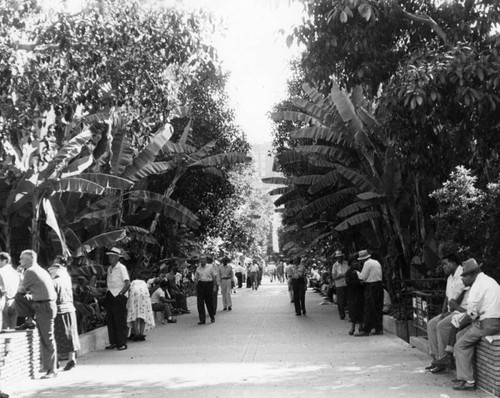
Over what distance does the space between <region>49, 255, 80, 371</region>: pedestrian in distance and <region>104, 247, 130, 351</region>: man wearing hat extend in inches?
93.6

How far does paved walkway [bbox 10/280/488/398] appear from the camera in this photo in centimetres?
864

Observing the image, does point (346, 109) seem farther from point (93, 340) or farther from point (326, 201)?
point (93, 340)

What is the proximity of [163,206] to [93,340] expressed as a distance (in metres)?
6.02

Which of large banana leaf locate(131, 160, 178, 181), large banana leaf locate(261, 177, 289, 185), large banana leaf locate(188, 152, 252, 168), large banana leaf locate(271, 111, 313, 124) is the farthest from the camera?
large banana leaf locate(261, 177, 289, 185)

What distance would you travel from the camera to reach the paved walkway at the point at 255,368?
28.3ft

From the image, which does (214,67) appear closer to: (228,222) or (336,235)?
(336,235)

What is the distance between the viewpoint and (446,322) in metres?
9.46

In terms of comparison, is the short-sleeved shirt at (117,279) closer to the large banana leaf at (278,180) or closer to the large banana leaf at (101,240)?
the large banana leaf at (101,240)

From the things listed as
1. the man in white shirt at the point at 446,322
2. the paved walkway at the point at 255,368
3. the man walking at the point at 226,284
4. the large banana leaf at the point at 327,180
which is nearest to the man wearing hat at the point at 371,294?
the paved walkway at the point at 255,368

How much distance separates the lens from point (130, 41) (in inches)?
388

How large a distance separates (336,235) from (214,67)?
1480cm

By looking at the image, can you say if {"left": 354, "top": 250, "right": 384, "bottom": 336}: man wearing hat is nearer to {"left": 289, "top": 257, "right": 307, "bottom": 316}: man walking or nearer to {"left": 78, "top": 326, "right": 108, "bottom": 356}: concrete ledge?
{"left": 289, "top": 257, "right": 307, "bottom": 316}: man walking

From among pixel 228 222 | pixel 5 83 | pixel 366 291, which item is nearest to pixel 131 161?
pixel 366 291

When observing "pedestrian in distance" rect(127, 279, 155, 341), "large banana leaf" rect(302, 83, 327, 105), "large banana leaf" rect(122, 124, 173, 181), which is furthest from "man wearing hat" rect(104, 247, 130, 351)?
"large banana leaf" rect(302, 83, 327, 105)
